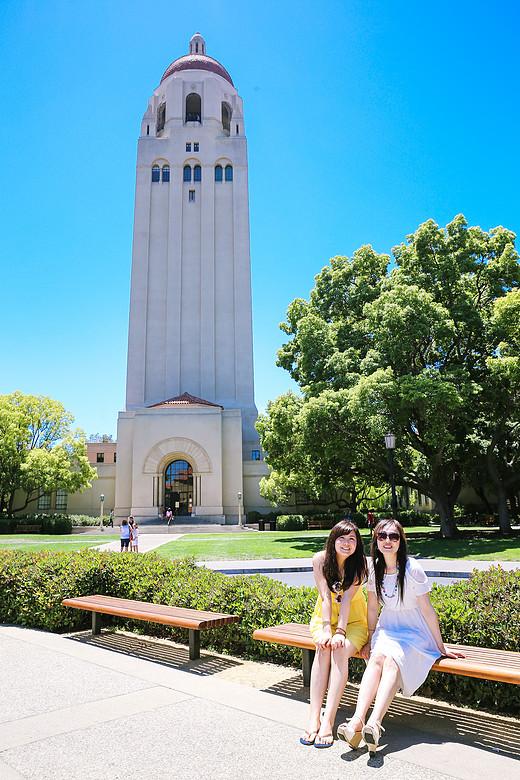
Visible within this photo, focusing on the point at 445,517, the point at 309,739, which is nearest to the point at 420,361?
the point at 445,517

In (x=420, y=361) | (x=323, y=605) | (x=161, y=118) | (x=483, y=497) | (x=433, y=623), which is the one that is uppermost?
(x=161, y=118)

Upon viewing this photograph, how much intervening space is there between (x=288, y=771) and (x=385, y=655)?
41.5 inches

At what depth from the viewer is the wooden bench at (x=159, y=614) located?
230 inches

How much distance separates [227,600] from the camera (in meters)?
6.55

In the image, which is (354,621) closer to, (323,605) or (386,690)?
(323,605)

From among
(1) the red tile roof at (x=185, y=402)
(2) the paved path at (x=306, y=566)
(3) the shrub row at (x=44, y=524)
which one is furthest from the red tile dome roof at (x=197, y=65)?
(2) the paved path at (x=306, y=566)

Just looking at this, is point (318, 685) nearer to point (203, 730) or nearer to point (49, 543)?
point (203, 730)

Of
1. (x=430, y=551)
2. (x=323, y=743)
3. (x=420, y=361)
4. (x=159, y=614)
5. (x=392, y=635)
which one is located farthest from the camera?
(x=420, y=361)

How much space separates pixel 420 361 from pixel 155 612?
17810 millimetres

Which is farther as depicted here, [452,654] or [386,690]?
[452,654]

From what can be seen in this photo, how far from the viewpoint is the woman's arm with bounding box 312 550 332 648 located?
4336 millimetres

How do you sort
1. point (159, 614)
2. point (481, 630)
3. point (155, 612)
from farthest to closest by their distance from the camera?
point (155, 612), point (159, 614), point (481, 630)

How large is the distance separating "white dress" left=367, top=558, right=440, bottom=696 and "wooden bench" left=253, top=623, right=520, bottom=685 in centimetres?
A: 16

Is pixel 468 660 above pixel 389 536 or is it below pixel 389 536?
below
